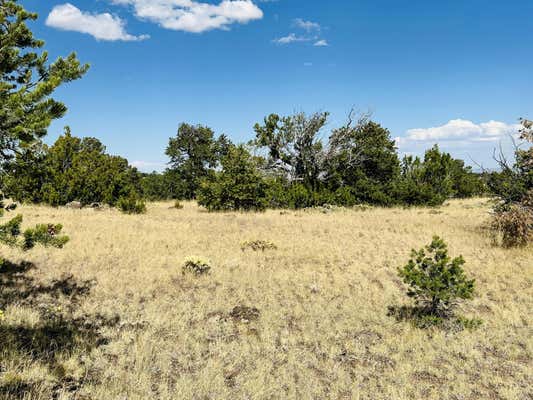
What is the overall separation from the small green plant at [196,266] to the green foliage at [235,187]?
13.5 meters

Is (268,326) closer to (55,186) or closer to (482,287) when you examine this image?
(482,287)

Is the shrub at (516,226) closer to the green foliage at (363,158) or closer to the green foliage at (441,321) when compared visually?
the green foliage at (441,321)

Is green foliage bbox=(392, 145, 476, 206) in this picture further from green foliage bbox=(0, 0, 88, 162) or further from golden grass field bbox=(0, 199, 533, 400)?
green foliage bbox=(0, 0, 88, 162)

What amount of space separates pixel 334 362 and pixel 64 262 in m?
8.58

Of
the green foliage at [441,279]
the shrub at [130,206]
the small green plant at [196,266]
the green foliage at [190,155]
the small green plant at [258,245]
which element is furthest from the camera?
the green foliage at [190,155]

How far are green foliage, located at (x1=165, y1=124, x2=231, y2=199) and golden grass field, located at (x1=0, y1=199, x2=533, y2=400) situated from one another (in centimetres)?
2582

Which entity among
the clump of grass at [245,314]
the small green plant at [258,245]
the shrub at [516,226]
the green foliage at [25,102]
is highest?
the green foliage at [25,102]

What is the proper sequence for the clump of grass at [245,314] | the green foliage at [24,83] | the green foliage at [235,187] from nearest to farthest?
the green foliage at [24,83] < the clump of grass at [245,314] < the green foliage at [235,187]

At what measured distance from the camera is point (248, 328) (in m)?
7.32

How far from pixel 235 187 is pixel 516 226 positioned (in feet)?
51.1

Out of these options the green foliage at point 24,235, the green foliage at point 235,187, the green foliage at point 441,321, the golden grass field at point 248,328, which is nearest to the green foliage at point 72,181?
the green foliage at point 235,187

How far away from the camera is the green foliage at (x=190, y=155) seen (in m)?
39.5

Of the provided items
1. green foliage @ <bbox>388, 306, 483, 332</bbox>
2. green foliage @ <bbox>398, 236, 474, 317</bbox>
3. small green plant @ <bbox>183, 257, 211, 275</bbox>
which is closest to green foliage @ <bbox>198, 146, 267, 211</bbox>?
small green plant @ <bbox>183, 257, 211, 275</bbox>

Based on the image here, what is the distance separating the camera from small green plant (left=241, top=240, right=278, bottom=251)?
13.3 metres
